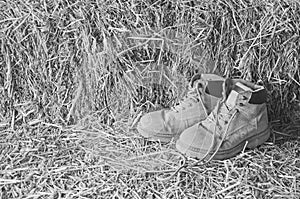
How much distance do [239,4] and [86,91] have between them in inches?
20.7

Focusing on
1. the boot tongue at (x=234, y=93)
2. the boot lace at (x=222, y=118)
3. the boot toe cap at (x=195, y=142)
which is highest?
the boot tongue at (x=234, y=93)

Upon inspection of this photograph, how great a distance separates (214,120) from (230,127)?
0.16ft

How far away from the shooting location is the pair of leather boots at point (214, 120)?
1382mm

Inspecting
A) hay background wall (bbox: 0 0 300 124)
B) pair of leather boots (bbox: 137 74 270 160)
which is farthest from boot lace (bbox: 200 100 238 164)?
hay background wall (bbox: 0 0 300 124)

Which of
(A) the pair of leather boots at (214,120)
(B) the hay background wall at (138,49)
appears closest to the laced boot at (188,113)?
(A) the pair of leather boots at (214,120)

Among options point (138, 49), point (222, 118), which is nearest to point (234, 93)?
point (222, 118)

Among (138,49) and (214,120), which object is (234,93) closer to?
(214,120)

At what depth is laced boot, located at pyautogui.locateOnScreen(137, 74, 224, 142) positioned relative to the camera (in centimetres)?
147

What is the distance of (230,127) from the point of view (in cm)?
140

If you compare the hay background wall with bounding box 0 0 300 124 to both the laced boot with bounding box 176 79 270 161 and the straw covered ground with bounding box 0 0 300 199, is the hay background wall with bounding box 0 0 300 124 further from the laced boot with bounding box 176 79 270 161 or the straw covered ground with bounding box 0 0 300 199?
the laced boot with bounding box 176 79 270 161

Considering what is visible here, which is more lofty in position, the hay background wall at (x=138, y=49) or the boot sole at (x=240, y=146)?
the hay background wall at (x=138, y=49)

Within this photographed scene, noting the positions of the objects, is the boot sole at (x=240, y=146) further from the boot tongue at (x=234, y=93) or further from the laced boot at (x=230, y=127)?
the boot tongue at (x=234, y=93)

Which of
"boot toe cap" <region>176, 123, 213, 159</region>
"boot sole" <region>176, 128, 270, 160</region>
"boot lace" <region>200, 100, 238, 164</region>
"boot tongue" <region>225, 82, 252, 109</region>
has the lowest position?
"boot sole" <region>176, 128, 270, 160</region>

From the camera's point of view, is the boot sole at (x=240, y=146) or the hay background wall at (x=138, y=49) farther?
the hay background wall at (x=138, y=49)
